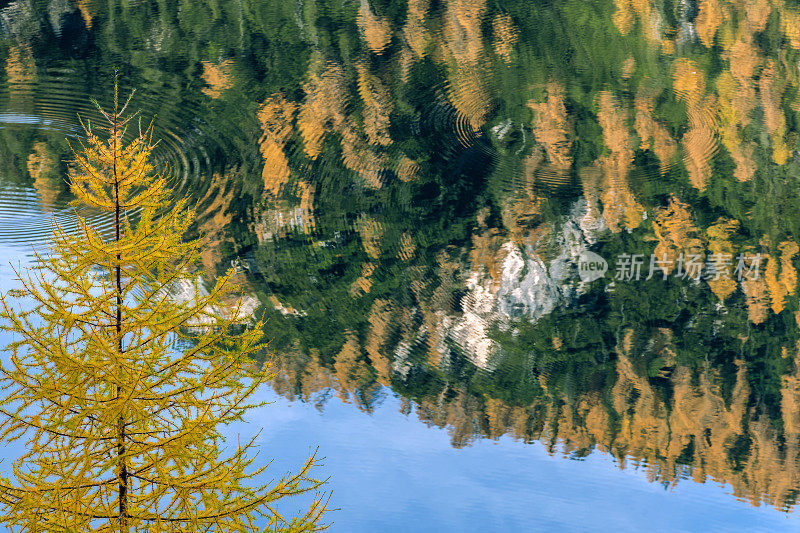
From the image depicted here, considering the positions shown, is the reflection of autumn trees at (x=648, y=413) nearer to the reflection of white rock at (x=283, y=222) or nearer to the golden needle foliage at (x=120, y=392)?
the reflection of white rock at (x=283, y=222)

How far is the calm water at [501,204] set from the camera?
25.2 m

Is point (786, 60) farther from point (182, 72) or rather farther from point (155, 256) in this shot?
point (155, 256)

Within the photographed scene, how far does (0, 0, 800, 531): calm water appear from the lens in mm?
25203

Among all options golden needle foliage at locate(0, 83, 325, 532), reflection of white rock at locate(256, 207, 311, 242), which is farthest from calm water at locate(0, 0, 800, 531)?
golden needle foliage at locate(0, 83, 325, 532)

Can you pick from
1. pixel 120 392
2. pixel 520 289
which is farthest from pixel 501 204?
pixel 120 392

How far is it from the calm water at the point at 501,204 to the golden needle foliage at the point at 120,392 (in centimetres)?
1666

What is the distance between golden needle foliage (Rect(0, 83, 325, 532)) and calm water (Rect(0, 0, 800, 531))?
1666 centimetres

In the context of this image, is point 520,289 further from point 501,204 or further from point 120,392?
point 120,392

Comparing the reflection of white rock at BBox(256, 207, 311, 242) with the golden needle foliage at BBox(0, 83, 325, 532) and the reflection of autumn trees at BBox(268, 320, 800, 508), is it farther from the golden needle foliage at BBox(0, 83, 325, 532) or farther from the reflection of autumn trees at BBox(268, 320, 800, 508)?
the golden needle foliage at BBox(0, 83, 325, 532)

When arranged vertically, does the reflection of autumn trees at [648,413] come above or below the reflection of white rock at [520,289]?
below

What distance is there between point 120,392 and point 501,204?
935 inches

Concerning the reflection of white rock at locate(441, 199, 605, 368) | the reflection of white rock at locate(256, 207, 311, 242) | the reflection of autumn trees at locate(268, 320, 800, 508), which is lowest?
the reflection of autumn trees at locate(268, 320, 800, 508)

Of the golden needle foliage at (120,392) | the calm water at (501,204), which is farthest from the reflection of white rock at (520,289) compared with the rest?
the golden needle foliage at (120,392)

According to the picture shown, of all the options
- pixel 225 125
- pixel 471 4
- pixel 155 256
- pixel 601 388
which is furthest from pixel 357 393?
pixel 155 256
